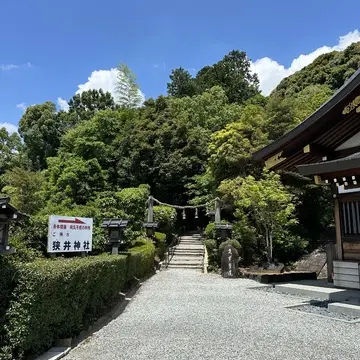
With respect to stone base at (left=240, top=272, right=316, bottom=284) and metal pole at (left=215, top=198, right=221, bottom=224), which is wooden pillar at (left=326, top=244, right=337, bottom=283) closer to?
stone base at (left=240, top=272, right=316, bottom=284)

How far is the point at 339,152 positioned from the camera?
29.5 ft

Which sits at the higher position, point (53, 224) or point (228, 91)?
point (228, 91)

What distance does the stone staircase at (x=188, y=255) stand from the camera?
15594 mm

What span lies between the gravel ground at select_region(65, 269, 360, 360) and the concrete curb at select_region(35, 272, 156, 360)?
0.38 ft

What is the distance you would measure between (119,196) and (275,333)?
1196 cm

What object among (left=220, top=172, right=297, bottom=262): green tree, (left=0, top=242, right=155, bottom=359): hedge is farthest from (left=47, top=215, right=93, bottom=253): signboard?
(left=220, top=172, right=297, bottom=262): green tree

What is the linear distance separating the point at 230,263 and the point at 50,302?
936 centimetres

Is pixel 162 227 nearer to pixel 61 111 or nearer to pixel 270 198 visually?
pixel 270 198

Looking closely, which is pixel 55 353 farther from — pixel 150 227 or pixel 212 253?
pixel 150 227

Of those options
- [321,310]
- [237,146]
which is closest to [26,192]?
[237,146]

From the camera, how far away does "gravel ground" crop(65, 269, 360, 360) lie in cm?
439

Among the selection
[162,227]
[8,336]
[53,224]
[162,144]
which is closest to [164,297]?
[53,224]

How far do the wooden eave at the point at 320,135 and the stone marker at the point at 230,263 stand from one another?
4509 mm

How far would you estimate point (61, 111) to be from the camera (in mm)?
35844
